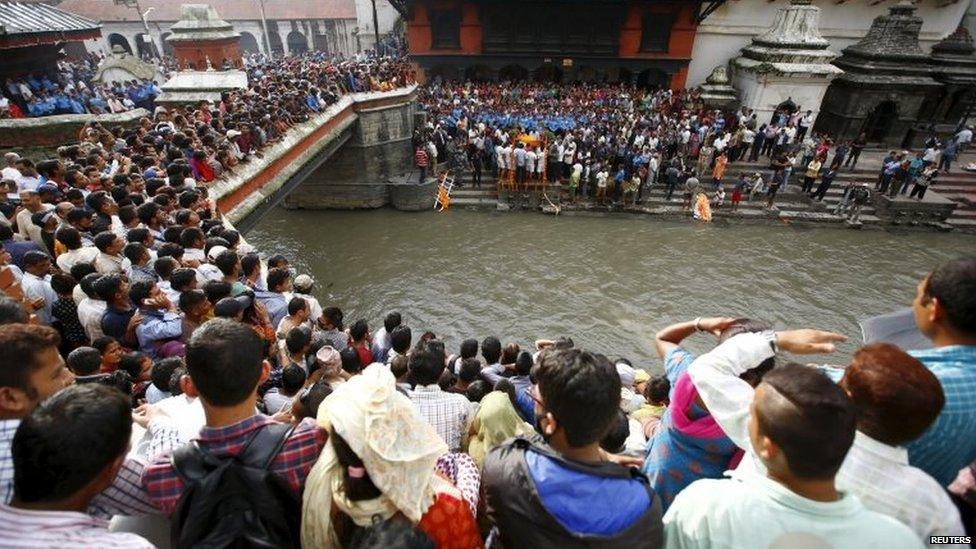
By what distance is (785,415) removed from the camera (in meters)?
1.56

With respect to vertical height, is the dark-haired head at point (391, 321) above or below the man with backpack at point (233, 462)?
below

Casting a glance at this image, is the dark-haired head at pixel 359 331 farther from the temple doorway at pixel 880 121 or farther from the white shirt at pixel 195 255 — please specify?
the temple doorway at pixel 880 121

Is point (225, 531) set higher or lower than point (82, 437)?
lower

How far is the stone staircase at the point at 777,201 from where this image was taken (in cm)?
1519

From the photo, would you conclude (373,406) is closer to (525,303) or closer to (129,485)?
(129,485)

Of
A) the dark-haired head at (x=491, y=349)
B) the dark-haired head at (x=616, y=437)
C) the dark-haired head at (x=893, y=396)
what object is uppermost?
the dark-haired head at (x=893, y=396)

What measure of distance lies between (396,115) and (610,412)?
53.6ft

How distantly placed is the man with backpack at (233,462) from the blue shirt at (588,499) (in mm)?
943

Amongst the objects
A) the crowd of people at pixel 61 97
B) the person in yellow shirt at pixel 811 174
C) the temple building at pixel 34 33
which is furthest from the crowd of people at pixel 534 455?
the person in yellow shirt at pixel 811 174

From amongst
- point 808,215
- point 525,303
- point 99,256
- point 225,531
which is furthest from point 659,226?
point 225,531

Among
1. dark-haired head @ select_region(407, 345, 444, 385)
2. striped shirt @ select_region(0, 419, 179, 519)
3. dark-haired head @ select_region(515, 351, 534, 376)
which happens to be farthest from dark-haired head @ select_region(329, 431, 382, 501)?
dark-haired head @ select_region(515, 351, 534, 376)

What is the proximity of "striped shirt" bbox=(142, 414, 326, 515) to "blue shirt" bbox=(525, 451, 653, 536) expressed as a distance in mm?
914

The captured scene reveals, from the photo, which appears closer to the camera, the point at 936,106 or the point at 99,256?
the point at 99,256

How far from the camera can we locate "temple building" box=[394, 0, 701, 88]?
19.5 meters
